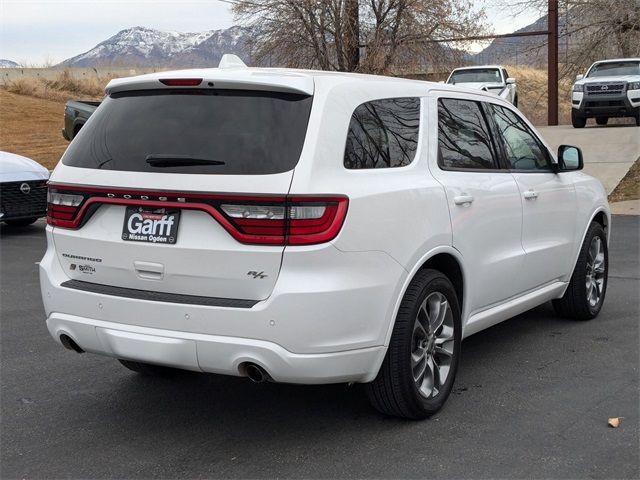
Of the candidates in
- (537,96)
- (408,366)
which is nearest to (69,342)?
(408,366)

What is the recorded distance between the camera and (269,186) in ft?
12.1

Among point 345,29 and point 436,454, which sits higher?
point 345,29

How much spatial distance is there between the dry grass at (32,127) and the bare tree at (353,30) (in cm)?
753

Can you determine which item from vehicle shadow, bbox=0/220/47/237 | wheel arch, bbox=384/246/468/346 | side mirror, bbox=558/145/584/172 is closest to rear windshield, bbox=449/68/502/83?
vehicle shadow, bbox=0/220/47/237

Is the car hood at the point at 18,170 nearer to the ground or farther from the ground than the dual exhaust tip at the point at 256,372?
farther from the ground

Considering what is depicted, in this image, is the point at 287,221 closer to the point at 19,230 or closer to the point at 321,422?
the point at 321,422

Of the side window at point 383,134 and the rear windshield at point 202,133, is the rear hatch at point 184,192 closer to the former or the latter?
the rear windshield at point 202,133

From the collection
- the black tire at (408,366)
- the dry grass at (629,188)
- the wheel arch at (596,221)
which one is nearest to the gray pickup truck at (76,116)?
the dry grass at (629,188)

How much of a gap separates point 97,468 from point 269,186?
1541mm

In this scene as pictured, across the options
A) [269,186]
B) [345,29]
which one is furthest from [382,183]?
[345,29]

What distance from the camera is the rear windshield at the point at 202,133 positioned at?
3.81 meters

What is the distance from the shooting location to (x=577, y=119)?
21406 mm

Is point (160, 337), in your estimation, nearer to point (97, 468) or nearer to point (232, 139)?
point (97, 468)

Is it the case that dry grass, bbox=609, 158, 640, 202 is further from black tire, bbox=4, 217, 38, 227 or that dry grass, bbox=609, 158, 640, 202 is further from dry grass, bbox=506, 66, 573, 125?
dry grass, bbox=506, 66, 573, 125
